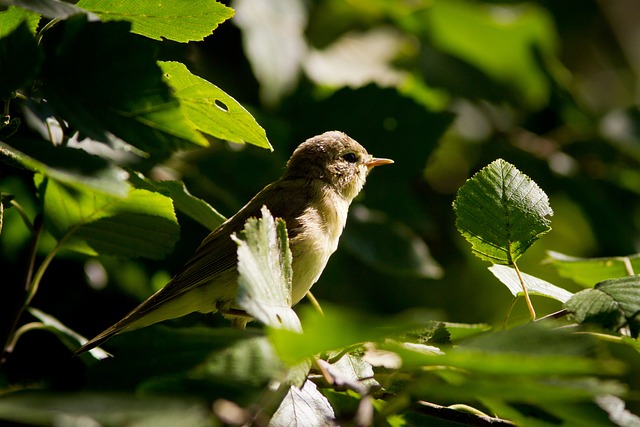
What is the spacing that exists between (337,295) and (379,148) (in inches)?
28.6

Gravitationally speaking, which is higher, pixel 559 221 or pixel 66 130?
pixel 66 130

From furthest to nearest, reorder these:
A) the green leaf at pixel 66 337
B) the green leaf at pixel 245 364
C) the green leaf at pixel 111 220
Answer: the green leaf at pixel 66 337 < the green leaf at pixel 111 220 < the green leaf at pixel 245 364

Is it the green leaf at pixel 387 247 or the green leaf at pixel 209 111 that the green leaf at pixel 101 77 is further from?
the green leaf at pixel 387 247

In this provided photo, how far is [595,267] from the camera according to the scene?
2121 mm

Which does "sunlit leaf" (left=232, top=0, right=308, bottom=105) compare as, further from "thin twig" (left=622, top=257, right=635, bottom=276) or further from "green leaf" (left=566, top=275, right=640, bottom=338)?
"green leaf" (left=566, top=275, right=640, bottom=338)

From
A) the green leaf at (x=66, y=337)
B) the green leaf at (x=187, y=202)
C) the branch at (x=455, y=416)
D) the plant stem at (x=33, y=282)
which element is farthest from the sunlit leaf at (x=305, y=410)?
the plant stem at (x=33, y=282)

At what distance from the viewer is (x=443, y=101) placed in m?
3.92

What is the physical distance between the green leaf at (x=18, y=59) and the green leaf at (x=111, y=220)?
48 centimetres

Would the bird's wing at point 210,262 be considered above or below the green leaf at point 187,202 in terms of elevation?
below

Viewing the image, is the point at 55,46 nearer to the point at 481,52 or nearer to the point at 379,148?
the point at 379,148

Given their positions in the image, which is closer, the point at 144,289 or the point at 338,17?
the point at 144,289

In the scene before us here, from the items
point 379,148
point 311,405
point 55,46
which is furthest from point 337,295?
point 55,46

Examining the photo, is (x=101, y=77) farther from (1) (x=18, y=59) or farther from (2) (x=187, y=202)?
(2) (x=187, y=202)

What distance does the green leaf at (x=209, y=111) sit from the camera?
1.61 metres
